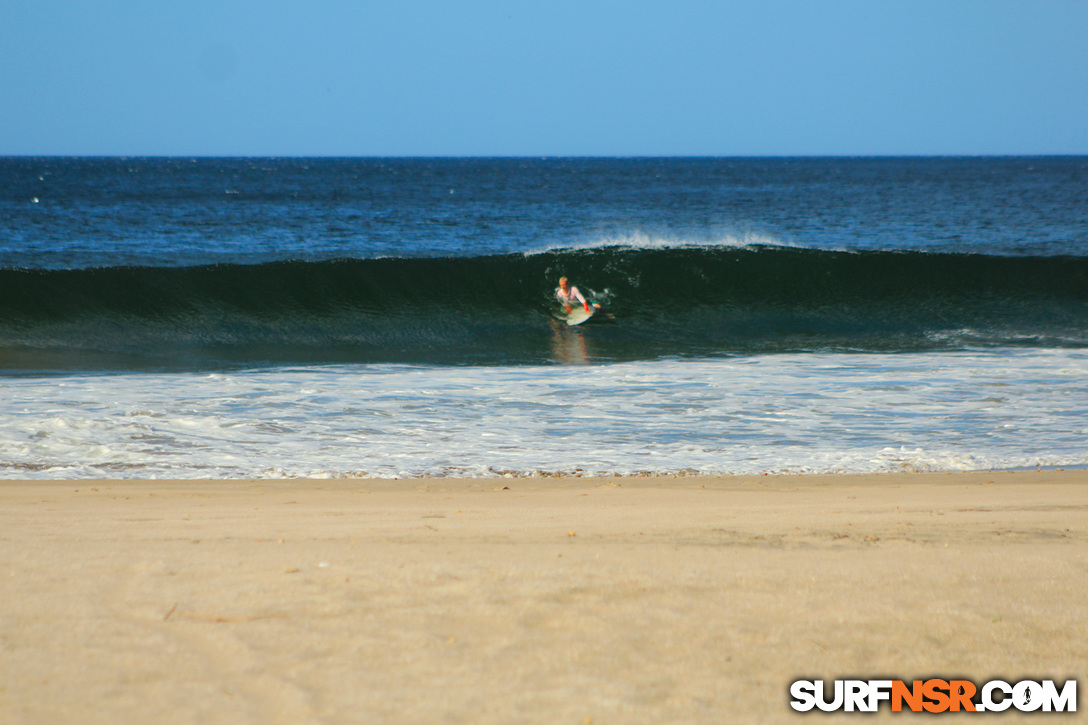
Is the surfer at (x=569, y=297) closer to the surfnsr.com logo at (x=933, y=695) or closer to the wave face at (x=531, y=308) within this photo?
the wave face at (x=531, y=308)

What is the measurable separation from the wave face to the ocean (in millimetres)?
74

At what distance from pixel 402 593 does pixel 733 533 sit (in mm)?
1647

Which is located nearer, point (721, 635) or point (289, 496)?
point (721, 635)

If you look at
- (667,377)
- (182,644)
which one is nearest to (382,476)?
(182,644)

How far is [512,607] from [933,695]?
1.28 meters

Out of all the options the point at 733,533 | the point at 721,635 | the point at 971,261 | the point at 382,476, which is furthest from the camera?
the point at 971,261

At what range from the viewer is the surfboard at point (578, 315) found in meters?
15.5

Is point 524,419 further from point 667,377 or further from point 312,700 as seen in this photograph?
point 312,700

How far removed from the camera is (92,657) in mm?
2363

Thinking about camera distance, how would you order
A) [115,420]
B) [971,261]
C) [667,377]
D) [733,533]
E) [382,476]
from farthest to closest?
[971,261] < [667,377] < [115,420] < [382,476] < [733,533]

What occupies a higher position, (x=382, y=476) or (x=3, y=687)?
(x=3, y=687)

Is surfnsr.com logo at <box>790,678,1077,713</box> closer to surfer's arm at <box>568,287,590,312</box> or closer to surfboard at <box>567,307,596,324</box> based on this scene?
surfboard at <box>567,307,596,324</box>

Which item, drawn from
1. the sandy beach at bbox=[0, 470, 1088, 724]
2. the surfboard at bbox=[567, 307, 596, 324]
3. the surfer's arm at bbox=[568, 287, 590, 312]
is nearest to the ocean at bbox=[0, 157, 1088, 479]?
the surfboard at bbox=[567, 307, 596, 324]

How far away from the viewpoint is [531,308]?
16.6m
